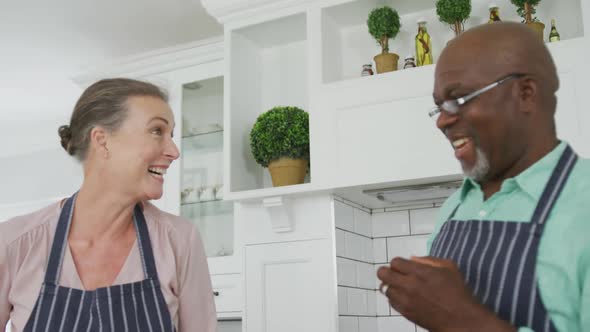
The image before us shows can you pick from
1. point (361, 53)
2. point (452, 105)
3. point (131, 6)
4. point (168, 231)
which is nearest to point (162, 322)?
point (168, 231)

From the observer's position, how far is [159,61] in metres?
3.40

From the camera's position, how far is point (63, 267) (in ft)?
5.17

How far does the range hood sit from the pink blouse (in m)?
1.01

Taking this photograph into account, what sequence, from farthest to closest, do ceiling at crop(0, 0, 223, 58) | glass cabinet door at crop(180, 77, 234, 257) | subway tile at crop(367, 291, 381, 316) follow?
glass cabinet door at crop(180, 77, 234, 257)
ceiling at crop(0, 0, 223, 58)
subway tile at crop(367, 291, 381, 316)

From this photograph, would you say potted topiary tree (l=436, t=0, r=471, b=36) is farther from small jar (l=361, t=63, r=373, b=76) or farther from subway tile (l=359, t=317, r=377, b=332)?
subway tile (l=359, t=317, r=377, b=332)

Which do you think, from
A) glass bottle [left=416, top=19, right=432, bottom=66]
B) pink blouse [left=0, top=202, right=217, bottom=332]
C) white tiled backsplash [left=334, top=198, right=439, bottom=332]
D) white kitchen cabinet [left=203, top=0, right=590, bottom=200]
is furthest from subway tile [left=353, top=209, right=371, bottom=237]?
pink blouse [left=0, top=202, right=217, bottom=332]

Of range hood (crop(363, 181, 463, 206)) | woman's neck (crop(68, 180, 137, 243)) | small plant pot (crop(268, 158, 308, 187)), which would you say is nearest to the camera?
woman's neck (crop(68, 180, 137, 243))

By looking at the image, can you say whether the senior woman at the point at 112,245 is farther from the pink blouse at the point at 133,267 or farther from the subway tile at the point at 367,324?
the subway tile at the point at 367,324

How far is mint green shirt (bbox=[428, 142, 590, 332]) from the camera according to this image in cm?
83

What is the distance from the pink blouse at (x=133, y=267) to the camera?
5.05ft

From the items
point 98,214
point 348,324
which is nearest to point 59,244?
point 98,214

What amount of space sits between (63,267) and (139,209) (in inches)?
9.9

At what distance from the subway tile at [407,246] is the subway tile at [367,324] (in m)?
0.27

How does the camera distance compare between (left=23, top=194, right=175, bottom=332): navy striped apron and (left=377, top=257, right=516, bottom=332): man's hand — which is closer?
(left=377, top=257, right=516, bottom=332): man's hand
